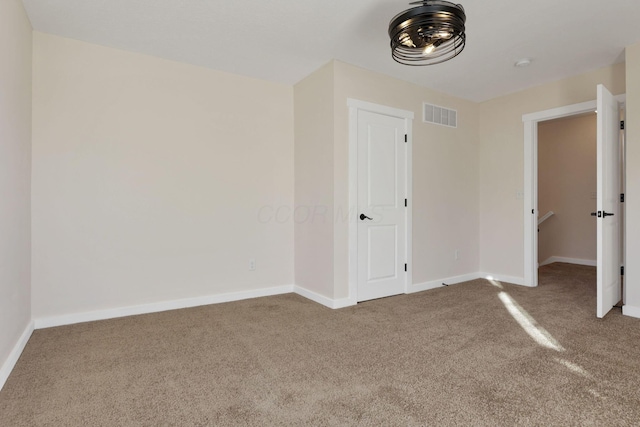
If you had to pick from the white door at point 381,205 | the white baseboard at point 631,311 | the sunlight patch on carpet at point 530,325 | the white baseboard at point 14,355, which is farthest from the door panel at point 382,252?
the white baseboard at point 14,355

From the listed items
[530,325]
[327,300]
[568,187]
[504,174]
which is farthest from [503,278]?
[568,187]

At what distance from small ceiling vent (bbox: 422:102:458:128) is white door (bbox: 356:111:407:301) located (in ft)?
1.44

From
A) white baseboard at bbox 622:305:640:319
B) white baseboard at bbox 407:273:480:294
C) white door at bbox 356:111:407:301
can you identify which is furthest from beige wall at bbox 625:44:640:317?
white door at bbox 356:111:407:301

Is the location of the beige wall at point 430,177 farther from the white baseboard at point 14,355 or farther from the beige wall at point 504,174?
the white baseboard at point 14,355

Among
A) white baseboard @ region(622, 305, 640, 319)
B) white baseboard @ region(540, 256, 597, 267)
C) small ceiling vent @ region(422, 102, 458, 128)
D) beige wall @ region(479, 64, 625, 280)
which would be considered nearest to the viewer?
white baseboard @ region(622, 305, 640, 319)

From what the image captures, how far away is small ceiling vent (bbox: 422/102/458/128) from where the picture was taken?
4.25m

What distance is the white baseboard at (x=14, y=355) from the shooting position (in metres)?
1.98

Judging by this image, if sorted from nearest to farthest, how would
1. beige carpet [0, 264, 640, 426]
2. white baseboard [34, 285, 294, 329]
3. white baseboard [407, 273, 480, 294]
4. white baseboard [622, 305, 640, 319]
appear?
beige carpet [0, 264, 640, 426]
white baseboard [34, 285, 294, 329]
white baseboard [622, 305, 640, 319]
white baseboard [407, 273, 480, 294]

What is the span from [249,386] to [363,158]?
2.48m

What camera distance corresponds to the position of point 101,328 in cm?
287

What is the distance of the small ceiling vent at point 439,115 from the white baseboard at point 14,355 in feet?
14.0

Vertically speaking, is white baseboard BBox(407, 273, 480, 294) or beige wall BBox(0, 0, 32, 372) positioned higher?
beige wall BBox(0, 0, 32, 372)

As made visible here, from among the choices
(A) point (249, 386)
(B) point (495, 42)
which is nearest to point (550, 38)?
(B) point (495, 42)

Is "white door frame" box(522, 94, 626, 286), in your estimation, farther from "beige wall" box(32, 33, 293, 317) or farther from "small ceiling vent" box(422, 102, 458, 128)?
"beige wall" box(32, 33, 293, 317)
